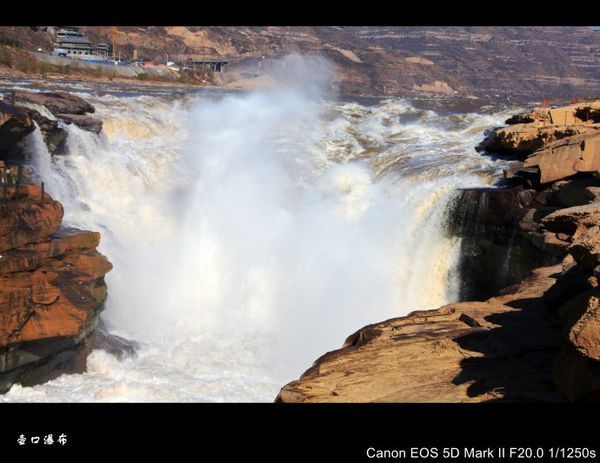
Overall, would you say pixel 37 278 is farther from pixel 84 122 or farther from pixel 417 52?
pixel 417 52

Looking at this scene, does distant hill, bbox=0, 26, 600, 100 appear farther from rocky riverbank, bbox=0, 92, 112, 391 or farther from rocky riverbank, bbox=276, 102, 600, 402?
rocky riverbank, bbox=276, 102, 600, 402

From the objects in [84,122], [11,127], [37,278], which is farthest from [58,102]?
[37,278]

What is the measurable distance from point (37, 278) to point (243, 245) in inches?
219

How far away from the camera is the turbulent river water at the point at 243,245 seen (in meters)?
11.7

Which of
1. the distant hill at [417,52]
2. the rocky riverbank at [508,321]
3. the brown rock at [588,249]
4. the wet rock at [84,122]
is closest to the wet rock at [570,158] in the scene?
the rocky riverbank at [508,321]

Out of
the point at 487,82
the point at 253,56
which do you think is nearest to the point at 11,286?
the point at 253,56

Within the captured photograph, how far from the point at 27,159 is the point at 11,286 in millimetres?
3663

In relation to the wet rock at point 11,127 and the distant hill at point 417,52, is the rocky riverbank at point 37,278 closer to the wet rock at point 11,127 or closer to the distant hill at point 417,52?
the wet rock at point 11,127

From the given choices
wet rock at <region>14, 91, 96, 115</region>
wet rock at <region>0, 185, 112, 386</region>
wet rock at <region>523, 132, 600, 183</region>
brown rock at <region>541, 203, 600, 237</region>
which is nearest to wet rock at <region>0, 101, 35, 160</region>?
wet rock at <region>0, 185, 112, 386</region>

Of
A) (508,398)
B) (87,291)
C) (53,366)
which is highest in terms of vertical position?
(508,398)

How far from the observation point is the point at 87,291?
11.3 m

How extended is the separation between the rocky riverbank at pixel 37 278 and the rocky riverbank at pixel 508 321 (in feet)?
15.0

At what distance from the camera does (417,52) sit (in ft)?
354
